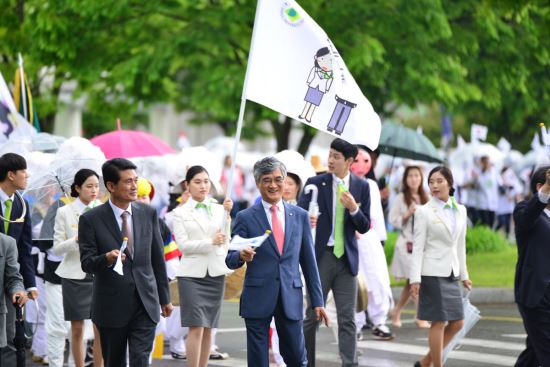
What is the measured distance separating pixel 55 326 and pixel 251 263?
3287 millimetres

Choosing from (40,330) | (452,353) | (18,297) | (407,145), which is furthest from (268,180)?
(407,145)

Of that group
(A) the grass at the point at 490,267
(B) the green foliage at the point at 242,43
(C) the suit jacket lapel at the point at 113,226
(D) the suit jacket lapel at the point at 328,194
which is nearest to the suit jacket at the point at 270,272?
(C) the suit jacket lapel at the point at 113,226

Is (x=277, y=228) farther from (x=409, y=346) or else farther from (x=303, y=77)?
(x=409, y=346)

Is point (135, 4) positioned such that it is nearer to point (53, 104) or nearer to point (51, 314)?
point (53, 104)

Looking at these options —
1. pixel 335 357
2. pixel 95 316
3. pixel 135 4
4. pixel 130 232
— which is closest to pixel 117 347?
pixel 95 316

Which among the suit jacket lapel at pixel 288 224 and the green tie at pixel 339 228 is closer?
the suit jacket lapel at pixel 288 224

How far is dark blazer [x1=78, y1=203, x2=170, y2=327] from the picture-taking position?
836 centimetres

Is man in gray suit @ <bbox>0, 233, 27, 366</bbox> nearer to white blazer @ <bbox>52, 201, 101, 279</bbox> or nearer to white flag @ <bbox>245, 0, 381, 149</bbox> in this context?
white blazer @ <bbox>52, 201, 101, 279</bbox>

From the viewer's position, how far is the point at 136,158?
13.7m

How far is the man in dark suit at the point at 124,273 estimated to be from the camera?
8.37 meters

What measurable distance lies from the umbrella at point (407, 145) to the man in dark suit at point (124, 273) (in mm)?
8964

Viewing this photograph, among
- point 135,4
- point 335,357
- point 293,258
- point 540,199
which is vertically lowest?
point 335,357

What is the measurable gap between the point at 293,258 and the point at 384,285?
4.82 m

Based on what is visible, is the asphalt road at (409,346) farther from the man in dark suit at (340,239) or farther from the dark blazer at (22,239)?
the dark blazer at (22,239)
